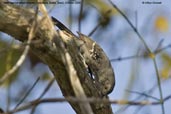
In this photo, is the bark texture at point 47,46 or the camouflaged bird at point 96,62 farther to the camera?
the camouflaged bird at point 96,62

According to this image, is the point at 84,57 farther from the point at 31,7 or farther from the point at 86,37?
the point at 31,7

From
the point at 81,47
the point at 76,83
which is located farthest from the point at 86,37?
the point at 76,83

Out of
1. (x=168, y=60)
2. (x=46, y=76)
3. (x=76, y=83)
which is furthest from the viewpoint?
(x=46, y=76)

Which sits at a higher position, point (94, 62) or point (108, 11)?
point (108, 11)

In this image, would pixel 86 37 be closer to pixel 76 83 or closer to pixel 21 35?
pixel 21 35

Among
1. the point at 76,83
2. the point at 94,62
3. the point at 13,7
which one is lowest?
the point at 76,83

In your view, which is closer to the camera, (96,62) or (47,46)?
(47,46)

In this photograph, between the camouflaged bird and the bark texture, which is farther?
the camouflaged bird

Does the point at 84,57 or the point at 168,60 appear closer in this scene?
the point at 84,57

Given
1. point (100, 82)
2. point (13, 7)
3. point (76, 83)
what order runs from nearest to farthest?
1. point (76, 83)
2. point (13, 7)
3. point (100, 82)
